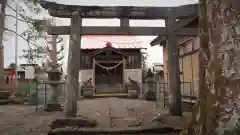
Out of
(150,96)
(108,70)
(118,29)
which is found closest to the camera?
(118,29)

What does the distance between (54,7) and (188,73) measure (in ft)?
23.6

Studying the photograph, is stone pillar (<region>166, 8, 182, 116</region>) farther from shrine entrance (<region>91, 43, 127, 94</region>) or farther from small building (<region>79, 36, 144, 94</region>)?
shrine entrance (<region>91, 43, 127, 94</region>)

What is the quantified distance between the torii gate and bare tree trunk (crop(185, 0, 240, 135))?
506cm

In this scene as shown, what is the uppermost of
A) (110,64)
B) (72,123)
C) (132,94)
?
(110,64)

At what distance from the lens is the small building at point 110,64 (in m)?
23.0

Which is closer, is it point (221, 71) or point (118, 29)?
point (221, 71)

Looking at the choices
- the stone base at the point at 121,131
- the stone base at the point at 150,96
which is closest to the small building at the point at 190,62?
the stone base at the point at 121,131

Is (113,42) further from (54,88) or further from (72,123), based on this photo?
(72,123)

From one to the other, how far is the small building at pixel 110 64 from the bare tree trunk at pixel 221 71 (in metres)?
18.8

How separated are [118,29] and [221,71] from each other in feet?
17.9

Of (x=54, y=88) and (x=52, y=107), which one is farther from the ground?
(x=54, y=88)

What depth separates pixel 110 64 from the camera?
2436 centimetres

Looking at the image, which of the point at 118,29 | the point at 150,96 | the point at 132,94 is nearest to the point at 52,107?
the point at 118,29

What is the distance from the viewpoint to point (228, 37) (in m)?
3.08
